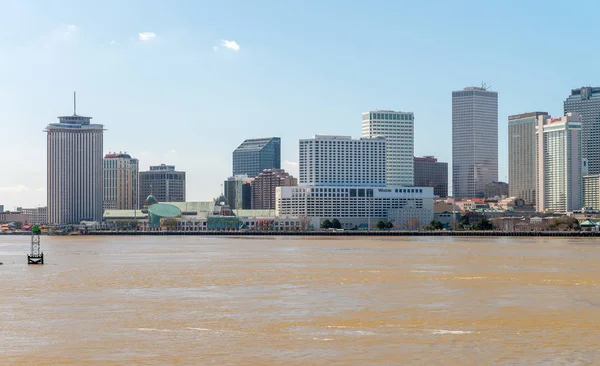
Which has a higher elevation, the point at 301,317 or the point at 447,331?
the point at 301,317

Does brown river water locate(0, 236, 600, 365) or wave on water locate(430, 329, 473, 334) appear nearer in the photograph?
brown river water locate(0, 236, 600, 365)

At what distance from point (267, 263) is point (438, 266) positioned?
1595 centimetres

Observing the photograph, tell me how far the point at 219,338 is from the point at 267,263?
2093 inches

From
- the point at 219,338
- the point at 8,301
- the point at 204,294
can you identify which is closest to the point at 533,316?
the point at 219,338

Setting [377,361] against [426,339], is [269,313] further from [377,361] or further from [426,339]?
[377,361]

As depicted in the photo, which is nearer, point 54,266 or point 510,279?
point 510,279

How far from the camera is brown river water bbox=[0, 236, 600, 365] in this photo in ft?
124

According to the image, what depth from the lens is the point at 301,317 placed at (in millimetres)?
47969

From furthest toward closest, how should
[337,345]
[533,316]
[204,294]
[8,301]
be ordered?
[204,294]
[8,301]
[533,316]
[337,345]

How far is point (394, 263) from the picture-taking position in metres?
94.0

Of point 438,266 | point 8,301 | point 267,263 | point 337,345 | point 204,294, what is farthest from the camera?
point 267,263

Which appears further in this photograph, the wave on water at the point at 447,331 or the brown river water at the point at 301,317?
the wave on water at the point at 447,331

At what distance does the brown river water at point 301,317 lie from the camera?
37906mm

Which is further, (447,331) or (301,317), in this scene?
(301,317)
